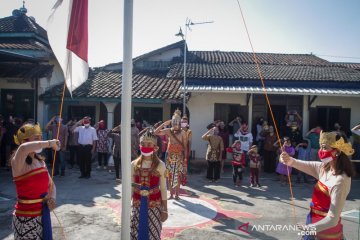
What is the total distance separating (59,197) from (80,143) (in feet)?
7.62

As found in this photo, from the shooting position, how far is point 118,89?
46.5 ft

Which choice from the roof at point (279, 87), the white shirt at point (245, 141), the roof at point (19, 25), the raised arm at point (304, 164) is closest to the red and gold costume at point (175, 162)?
the white shirt at point (245, 141)

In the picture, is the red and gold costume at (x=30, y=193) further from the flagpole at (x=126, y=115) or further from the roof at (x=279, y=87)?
the roof at (x=279, y=87)

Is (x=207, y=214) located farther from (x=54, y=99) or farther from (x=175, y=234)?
(x=54, y=99)

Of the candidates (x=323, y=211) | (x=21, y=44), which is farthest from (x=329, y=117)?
(x=21, y=44)

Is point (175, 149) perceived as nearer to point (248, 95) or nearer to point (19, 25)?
point (248, 95)

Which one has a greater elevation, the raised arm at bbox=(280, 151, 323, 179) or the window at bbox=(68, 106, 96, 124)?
the window at bbox=(68, 106, 96, 124)

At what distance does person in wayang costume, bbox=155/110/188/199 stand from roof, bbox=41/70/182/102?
16.5ft

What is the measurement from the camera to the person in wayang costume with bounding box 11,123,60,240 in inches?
130

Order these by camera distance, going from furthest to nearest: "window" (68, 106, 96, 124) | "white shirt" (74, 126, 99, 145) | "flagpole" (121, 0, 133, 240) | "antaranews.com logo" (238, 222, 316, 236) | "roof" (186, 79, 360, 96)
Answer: "window" (68, 106, 96, 124)
"roof" (186, 79, 360, 96)
"white shirt" (74, 126, 99, 145)
"antaranews.com logo" (238, 222, 316, 236)
"flagpole" (121, 0, 133, 240)

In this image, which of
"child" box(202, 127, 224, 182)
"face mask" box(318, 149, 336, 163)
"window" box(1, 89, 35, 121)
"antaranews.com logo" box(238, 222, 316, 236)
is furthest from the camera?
"window" box(1, 89, 35, 121)

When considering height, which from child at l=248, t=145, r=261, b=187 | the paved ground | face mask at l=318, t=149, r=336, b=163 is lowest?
the paved ground

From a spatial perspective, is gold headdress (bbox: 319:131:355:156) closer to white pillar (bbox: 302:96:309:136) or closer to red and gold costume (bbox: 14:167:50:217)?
red and gold costume (bbox: 14:167:50:217)

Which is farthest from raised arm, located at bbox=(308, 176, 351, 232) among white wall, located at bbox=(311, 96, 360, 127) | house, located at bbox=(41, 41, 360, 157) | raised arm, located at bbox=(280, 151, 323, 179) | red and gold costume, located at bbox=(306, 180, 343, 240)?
white wall, located at bbox=(311, 96, 360, 127)
